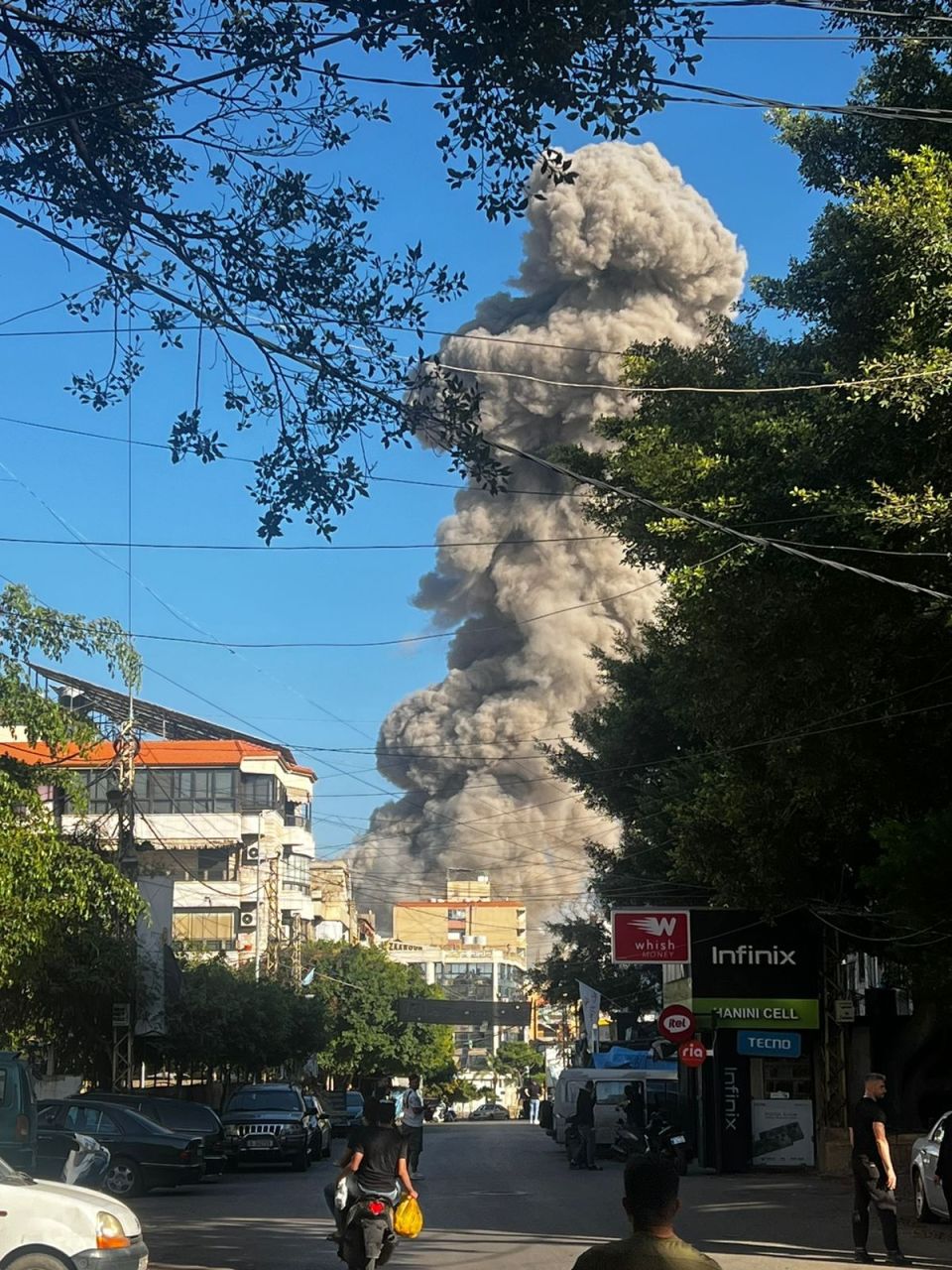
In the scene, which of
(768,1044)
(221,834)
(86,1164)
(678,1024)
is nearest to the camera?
(86,1164)

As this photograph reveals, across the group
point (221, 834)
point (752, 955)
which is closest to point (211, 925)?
point (221, 834)

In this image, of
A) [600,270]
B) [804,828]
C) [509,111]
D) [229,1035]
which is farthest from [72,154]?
[600,270]

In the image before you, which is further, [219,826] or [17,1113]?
[219,826]

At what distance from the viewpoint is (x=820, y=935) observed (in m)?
28.9

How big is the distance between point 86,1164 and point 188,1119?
7976mm

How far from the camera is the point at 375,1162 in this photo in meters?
10.4

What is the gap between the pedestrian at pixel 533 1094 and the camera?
91.8m

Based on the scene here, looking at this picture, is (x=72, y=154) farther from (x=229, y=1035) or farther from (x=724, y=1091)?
(x=229, y=1035)

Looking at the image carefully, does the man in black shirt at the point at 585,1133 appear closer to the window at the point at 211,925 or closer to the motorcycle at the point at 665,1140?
the motorcycle at the point at 665,1140

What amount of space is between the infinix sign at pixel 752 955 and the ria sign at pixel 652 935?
2.46 feet

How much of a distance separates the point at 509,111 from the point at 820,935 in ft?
74.9

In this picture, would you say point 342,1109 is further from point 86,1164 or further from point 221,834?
point 86,1164

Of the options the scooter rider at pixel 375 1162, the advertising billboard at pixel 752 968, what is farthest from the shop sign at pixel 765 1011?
the scooter rider at pixel 375 1162

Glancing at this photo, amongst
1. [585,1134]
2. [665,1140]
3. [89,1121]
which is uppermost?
[89,1121]
